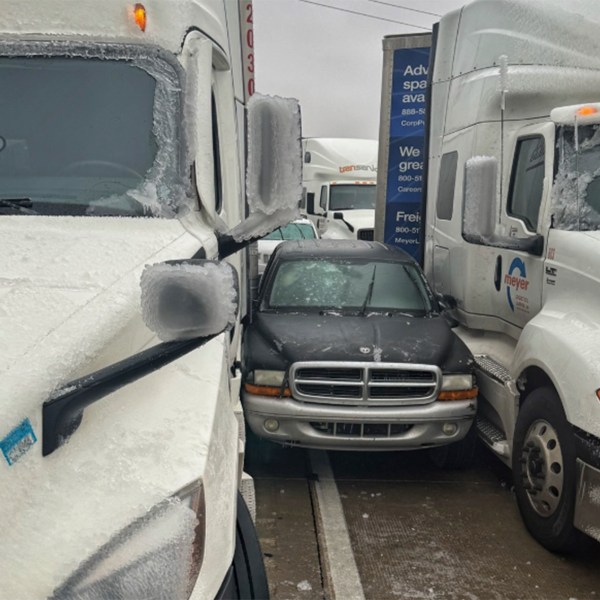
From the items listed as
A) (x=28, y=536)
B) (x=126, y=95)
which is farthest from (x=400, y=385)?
(x=28, y=536)

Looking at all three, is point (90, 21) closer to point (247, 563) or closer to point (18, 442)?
point (18, 442)

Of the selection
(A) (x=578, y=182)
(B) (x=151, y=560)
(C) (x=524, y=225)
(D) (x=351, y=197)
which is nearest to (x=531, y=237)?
(C) (x=524, y=225)

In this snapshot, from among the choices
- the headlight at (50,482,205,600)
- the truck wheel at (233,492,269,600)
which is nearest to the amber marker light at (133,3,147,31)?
the truck wheel at (233,492,269,600)

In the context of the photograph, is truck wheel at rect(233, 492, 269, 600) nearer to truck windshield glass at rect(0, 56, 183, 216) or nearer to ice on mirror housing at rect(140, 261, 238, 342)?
ice on mirror housing at rect(140, 261, 238, 342)

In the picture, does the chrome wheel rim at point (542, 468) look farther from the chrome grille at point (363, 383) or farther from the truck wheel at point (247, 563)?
the truck wheel at point (247, 563)

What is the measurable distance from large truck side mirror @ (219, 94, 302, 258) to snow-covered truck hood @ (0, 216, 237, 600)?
1.64 feet

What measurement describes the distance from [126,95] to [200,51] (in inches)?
15.9

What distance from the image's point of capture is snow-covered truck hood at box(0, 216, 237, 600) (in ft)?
4.95

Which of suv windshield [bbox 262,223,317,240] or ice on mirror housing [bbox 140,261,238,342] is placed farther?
suv windshield [bbox 262,223,317,240]

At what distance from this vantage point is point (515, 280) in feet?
18.1

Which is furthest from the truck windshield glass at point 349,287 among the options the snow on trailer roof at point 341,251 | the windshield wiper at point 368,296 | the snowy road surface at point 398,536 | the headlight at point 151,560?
the headlight at point 151,560

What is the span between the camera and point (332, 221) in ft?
57.8

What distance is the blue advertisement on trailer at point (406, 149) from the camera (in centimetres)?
916

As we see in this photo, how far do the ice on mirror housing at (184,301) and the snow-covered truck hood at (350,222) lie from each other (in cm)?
1505
